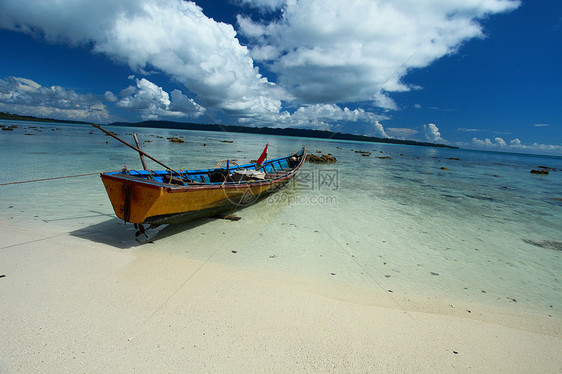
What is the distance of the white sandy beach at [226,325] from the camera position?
8.55 ft

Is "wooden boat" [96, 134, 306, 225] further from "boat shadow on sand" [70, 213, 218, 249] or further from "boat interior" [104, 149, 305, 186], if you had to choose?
"boat shadow on sand" [70, 213, 218, 249]

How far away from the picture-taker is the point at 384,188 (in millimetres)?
14625

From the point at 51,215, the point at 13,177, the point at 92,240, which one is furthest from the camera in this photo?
the point at 13,177

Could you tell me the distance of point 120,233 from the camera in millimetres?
5758

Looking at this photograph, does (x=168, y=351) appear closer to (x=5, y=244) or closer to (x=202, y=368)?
(x=202, y=368)

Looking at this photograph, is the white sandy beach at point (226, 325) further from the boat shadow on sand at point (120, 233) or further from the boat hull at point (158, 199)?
the boat hull at point (158, 199)

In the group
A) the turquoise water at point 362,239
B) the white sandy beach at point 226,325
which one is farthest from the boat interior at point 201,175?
the white sandy beach at point 226,325

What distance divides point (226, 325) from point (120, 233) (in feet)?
13.9

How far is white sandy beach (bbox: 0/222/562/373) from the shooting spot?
2.61m

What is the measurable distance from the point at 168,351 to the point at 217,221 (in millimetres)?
4653

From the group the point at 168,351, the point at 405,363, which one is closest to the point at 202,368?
the point at 168,351

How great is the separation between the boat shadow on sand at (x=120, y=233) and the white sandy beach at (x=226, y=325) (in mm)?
712

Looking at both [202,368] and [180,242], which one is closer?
[202,368]

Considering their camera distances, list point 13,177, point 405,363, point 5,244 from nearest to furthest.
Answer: point 405,363 → point 5,244 → point 13,177
